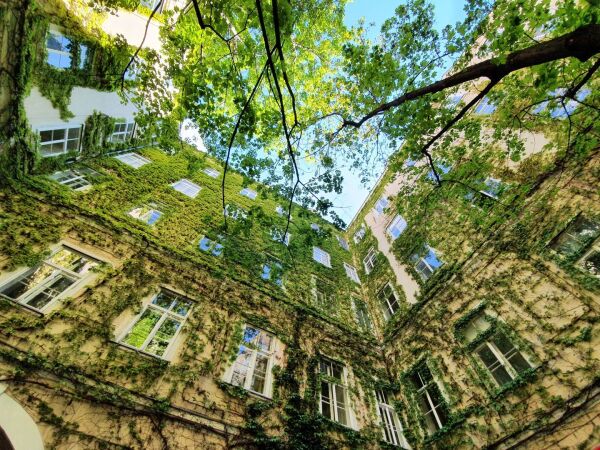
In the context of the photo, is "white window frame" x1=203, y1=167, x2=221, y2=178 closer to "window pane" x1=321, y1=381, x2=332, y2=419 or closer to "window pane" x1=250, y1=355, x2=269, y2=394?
"window pane" x1=250, y1=355, x2=269, y2=394

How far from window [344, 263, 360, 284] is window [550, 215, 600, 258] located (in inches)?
389

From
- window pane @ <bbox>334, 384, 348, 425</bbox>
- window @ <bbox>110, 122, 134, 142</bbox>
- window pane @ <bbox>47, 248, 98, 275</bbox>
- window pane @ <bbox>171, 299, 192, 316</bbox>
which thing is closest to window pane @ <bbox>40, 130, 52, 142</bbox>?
window @ <bbox>110, 122, 134, 142</bbox>

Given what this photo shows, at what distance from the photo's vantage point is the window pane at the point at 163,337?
286 inches

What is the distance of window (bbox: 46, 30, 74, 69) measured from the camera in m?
8.49

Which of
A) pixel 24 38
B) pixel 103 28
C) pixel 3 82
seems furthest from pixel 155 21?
pixel 3 82

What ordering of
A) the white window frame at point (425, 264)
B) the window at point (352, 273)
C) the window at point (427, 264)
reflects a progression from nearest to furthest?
the white window frame at point (425, 264) → the window at point (427, 264) → the window at point (352, 273)

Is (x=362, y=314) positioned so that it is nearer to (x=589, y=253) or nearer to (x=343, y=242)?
(x=343, y=242)

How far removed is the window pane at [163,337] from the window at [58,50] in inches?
344

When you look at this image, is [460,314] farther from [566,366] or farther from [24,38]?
[24,38]

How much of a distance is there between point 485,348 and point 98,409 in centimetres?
1009

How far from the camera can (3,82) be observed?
7.16 meters

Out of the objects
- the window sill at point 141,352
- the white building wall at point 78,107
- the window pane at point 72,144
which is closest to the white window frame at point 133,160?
the white building wall at point 78,107

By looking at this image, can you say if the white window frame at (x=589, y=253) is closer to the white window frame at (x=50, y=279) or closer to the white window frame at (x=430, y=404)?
the white window frame at (x=430, y=404)

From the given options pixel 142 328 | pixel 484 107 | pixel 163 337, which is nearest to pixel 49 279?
pixel 142 328
